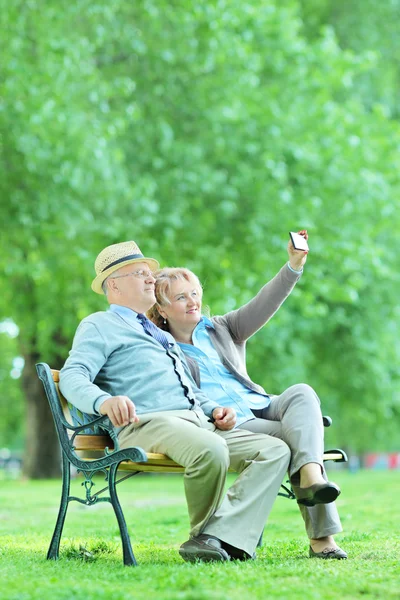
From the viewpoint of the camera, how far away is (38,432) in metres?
19.4

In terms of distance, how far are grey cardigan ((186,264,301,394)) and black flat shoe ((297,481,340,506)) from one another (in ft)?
3.13

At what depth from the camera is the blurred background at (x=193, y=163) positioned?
42.3 feet

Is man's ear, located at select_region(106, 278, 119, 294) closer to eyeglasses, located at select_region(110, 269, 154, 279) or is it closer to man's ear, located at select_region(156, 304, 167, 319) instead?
eyeglasses, located at select_region(110, 269, 154, 279)

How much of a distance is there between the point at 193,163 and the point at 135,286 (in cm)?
965

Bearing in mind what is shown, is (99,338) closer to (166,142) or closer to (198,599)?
(198,599)

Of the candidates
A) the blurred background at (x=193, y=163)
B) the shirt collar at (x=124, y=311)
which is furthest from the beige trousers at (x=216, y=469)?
the blurred background at (x=193, y=163)

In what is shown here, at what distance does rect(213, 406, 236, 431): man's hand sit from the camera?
496cm

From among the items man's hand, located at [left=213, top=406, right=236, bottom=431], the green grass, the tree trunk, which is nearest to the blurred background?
the tree trunk

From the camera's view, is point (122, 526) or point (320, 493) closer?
point (122, 526)

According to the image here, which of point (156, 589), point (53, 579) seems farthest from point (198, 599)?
point (53, 579)

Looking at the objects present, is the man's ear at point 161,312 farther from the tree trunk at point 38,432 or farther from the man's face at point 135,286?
the tree trunk at point 38,432

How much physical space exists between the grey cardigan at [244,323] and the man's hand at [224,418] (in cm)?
42

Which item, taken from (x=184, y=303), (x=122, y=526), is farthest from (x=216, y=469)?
(x=184, y=303)

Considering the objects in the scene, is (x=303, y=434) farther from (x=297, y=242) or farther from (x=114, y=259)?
(x=114, y=259)
